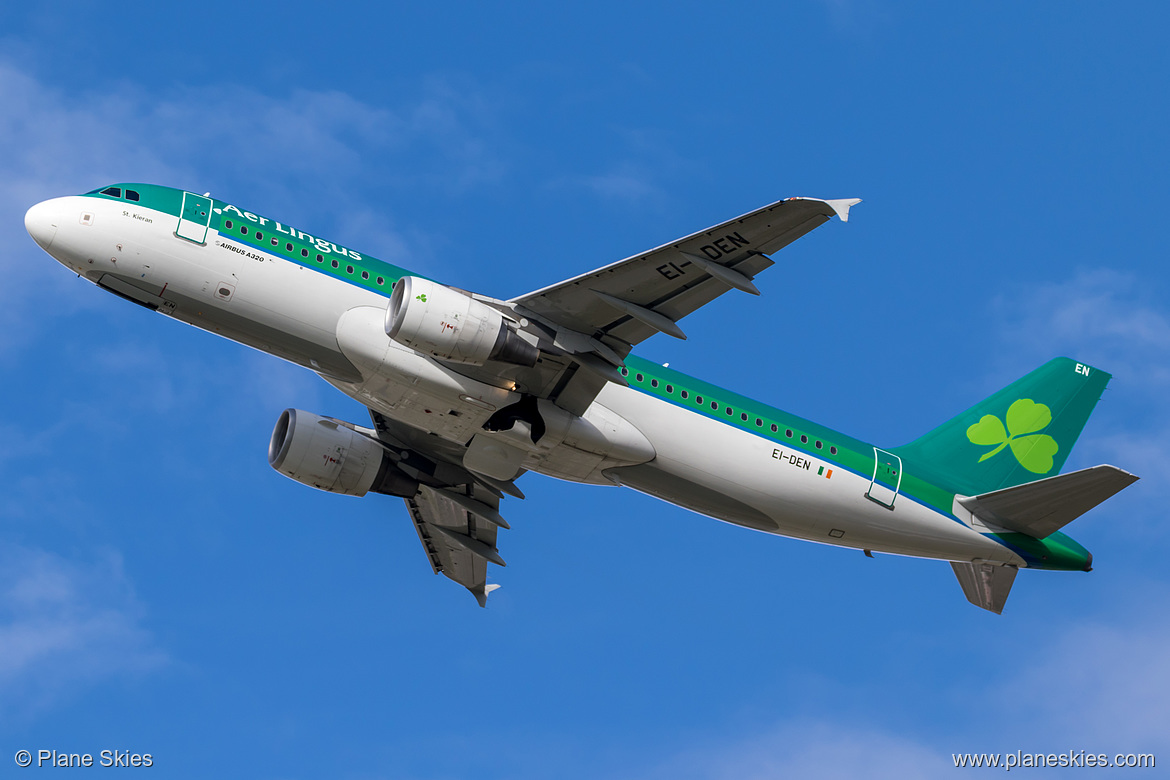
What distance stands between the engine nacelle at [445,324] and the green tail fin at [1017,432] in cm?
1321

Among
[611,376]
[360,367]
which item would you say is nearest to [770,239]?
[611,376]

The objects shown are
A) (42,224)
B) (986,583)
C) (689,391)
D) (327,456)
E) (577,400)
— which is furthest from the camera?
(986,583)

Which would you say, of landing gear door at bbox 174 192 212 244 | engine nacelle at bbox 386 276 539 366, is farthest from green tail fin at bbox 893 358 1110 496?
landing gear door at bbox 174 192 212 244

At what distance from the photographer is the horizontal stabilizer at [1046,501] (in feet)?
94.1

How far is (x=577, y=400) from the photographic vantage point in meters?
27.4

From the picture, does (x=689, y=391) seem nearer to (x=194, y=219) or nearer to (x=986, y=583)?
(x=986, y=583)

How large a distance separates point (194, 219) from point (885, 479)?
1873cm

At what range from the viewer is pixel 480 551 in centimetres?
3575

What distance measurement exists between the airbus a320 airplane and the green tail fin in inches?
2.6

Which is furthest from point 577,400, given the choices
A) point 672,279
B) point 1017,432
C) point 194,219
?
point 1017,432

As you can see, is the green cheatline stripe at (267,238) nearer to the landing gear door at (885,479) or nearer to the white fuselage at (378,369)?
the white fuselage at (378,369)

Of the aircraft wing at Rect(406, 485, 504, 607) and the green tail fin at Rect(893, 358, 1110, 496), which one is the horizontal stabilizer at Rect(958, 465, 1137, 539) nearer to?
the green tail fin at Rect(893, 358, 1110, 496)

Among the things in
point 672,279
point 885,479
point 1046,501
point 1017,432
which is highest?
point 672,279

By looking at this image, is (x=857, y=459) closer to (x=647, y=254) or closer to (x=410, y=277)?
(x=647, y=254)
